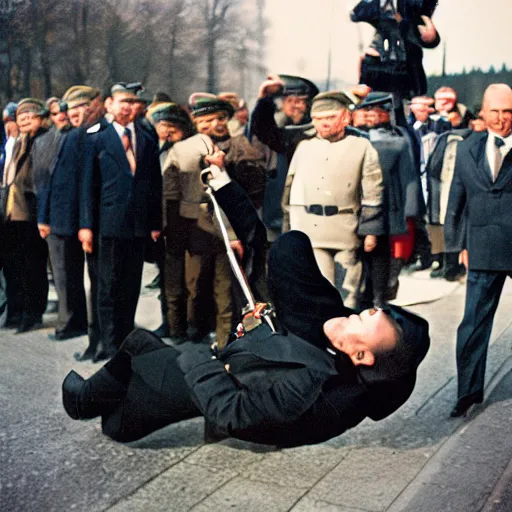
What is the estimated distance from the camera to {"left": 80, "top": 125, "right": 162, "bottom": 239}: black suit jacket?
3980 millimetres

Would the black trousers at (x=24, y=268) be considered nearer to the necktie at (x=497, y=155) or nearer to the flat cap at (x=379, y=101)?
the flat cap at (x=379, y=101)

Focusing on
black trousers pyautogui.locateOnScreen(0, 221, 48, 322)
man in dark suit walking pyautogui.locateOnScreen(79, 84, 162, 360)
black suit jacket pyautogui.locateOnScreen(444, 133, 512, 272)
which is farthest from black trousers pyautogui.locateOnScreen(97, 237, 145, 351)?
black suit jacket pyautogui.locateOnScreen(444, 133, 512, 272)

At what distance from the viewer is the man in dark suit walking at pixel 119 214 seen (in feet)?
12.8

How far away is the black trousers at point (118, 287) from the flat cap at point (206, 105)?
1.74ft

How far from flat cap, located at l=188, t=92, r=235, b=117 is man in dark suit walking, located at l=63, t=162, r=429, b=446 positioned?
64 centimetres

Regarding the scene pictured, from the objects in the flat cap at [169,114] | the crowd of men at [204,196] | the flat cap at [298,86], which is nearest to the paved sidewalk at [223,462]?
the crowd of men at [204,196]

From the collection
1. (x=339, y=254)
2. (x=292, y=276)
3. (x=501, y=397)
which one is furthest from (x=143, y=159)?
(x=501, y=397)

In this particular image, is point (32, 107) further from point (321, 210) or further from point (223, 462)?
point (223, 462)

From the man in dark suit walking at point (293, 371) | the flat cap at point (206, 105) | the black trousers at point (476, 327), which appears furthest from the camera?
the black trousers at point (476, 327)

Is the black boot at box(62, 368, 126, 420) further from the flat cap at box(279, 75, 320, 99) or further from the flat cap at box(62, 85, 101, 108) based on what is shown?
the flat cap at box(279, 75, 320, 99)

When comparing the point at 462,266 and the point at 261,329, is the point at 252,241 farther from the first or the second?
the point at 462,266

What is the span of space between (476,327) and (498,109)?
0.80 meters

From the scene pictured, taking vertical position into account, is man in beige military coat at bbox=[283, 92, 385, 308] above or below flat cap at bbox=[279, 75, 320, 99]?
below

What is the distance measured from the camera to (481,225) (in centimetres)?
405
